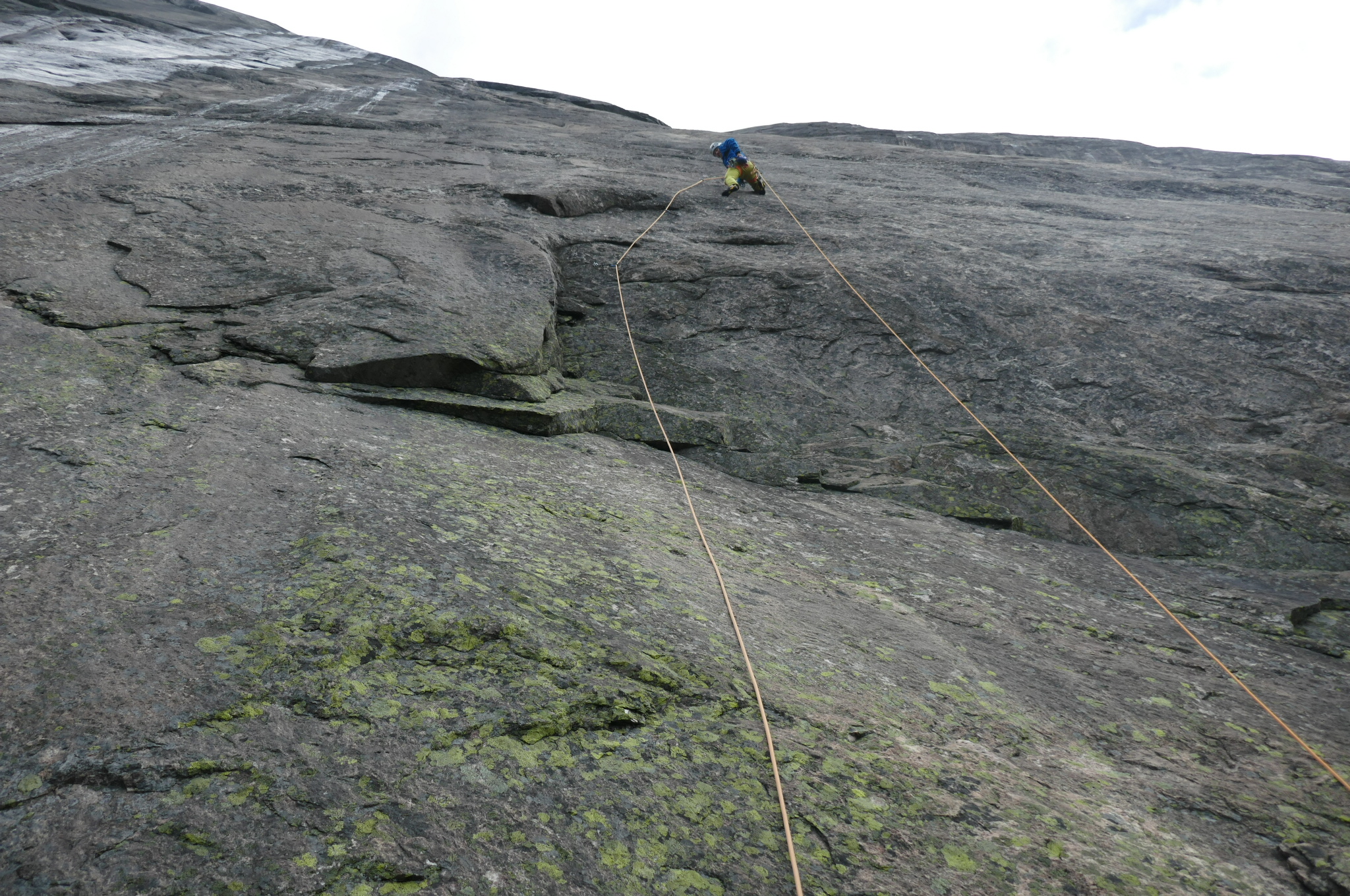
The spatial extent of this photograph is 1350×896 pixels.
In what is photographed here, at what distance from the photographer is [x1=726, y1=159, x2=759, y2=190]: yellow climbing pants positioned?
37.5 ft

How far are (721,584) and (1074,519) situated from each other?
365 cm

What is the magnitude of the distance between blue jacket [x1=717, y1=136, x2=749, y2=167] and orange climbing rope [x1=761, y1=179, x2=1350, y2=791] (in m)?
0.94

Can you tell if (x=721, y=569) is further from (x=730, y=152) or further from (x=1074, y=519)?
(x=730, y=152)

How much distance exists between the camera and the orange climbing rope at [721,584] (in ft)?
8.61

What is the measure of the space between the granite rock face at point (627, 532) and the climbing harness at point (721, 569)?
0.08 metres

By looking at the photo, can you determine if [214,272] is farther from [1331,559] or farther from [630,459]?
[1331,559]

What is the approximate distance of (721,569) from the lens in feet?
15.4

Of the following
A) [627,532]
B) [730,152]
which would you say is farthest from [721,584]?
[730,152]

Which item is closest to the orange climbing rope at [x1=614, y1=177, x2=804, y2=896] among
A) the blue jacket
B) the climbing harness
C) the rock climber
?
the climbing harness

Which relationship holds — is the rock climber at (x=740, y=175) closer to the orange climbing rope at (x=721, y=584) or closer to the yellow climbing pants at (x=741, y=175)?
the yellow climbing pants at (x=741, y=175)

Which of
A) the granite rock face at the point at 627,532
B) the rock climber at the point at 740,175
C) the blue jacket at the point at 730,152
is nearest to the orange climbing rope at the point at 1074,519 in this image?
the granite rock face at the point at 627,532

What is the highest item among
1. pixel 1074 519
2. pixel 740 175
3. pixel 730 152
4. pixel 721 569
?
pixel 730 152

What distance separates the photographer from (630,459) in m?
6.18

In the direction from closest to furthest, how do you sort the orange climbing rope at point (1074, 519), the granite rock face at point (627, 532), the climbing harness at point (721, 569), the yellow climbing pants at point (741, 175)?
the granite rock face at point (627, 532), the climbing harness at point (721, 569), the orange climbing rope at point (1074, 519), the yellow climbing pants at point (741, 175)
